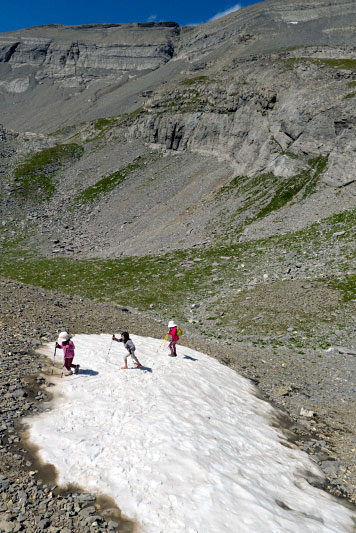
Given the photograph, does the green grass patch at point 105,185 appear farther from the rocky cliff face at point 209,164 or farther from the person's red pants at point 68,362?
the person's red pants at point 68,362

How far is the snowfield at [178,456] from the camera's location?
8.76 meters

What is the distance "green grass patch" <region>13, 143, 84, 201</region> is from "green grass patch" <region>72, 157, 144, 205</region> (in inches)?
378

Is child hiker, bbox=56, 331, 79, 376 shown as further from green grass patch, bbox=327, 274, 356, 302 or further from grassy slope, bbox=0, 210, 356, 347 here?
green grass patch, bbox=327, 274, 356, 302

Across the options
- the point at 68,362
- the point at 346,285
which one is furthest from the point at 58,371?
the point at 346,285

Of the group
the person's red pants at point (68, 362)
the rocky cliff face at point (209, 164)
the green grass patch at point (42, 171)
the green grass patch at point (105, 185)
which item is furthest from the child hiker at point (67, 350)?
the green grass patch at point (42, 171)

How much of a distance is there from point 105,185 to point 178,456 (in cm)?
7799

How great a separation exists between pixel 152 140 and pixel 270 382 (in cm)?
8376

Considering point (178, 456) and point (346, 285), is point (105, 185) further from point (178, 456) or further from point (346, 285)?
point (178, 456)

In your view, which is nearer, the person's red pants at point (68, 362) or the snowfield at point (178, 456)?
the snowfield at point (178, 456)

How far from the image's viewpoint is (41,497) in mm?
8234

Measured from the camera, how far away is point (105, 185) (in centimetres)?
8231

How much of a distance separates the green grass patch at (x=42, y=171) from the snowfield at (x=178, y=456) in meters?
77.6

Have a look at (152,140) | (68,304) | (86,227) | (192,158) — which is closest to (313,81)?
(192,158)

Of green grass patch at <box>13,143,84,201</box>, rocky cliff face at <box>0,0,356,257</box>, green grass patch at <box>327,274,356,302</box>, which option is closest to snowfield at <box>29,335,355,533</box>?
green grass patch at <box>327,274,356,302</box>
